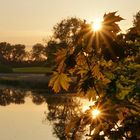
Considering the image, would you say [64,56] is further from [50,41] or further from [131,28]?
[50,41]

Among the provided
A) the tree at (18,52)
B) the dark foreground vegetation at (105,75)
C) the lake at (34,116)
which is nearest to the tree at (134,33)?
the dark foreground vegetation at (105,75)

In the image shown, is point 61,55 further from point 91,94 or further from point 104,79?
point 91,94

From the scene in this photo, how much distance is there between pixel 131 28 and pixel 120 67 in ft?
0.96

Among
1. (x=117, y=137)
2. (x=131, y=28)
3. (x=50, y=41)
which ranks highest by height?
(x=50, y=41)

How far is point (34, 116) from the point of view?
89.4 ft

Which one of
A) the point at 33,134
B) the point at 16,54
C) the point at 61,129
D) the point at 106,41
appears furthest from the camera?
the point at 16,54

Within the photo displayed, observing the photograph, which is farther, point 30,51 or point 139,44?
point 30,51

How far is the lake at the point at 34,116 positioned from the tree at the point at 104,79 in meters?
15.0

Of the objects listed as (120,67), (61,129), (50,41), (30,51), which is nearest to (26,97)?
(61,129)

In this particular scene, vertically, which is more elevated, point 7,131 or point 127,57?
point 127,57

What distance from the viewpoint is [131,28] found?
11.1 feet

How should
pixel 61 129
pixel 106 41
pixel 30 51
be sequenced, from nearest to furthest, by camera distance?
1. pixel 106 41
2. pixel 61 129
3. pixel 30 51

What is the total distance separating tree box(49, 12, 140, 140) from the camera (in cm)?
314

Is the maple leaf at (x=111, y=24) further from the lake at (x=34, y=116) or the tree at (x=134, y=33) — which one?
the lake at (x=34, y=116)
